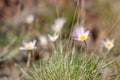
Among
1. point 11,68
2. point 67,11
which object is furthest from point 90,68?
point 67,11

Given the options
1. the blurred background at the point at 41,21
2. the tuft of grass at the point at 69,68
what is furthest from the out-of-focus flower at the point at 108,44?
the blurred background at the point at 41,21

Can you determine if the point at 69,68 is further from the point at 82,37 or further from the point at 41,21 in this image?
the point at 41,21

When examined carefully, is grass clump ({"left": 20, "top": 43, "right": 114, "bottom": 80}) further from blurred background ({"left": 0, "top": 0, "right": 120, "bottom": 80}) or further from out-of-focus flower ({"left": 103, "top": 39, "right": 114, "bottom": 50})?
blurred background ({"left": 0, "top": 0, "right": 120, "bottom": 80})

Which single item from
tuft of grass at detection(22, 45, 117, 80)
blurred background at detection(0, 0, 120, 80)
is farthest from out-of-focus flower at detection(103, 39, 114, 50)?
blurred background at detection(0, 0, 120, 80)

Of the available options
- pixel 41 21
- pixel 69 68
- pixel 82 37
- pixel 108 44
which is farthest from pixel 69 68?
pixel 41 21

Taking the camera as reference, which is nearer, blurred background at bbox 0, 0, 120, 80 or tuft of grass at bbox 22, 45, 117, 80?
tuft of grass at bbox 22, 45, 117, 80

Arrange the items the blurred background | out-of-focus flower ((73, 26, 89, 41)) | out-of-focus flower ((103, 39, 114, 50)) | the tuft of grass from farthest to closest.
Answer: the blurred background < out-of-focus flower ((103, 39, 114, 50)) < out-of-focus flower ((73, 26, 89, 41)) < the tuft of grass

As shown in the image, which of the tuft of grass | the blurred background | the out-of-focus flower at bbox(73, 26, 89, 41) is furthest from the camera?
the blurred background

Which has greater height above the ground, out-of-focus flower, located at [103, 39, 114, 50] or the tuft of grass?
out-of-focus flower, located at [103, 39, 114, 50]

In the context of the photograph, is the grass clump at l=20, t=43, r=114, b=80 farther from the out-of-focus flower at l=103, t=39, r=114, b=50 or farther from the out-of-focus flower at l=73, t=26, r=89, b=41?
the out-of-focus flower at l=103, t=39, r=114, b=50

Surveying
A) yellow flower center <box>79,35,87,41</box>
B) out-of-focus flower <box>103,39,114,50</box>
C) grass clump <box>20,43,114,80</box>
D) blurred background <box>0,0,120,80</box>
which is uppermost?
blurred background <box>0,0,120,80</box>
